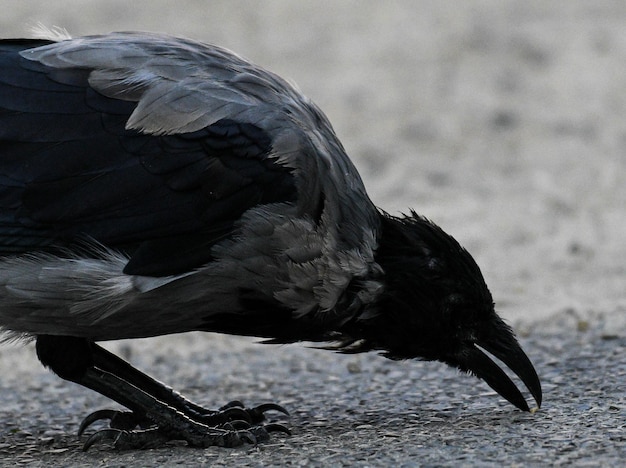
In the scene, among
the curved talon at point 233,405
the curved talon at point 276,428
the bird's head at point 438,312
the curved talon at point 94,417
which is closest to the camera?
the curved talon at point 276,428

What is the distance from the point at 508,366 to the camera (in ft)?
17.2

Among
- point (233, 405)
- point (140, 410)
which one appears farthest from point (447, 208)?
point (140, 410)

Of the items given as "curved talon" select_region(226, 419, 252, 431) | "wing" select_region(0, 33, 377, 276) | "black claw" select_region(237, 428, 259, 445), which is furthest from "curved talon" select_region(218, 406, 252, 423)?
"wing" select_region(0, 33, 377, 276)

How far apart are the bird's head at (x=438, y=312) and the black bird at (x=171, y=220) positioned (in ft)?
0.04

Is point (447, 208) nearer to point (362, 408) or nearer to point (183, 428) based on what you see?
point (362, 408)

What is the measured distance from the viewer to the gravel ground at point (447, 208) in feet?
15.9

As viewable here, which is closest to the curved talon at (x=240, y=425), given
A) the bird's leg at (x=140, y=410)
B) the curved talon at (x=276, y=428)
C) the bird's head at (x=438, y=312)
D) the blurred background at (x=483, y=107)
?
the bird's leg at (x=140, y=410)

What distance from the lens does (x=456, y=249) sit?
527 cm

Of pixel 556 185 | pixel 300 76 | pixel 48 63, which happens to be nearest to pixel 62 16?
pixel 300 76

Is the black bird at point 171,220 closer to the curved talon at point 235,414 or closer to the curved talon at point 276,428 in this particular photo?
the curved talon at point 276,428

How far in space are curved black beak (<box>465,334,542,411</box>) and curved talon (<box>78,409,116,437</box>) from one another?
1509mm

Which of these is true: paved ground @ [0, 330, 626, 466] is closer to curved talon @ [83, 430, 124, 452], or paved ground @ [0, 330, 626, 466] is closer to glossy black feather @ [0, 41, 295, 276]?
Answer: curved talon @ [83, 430, 124, 452]

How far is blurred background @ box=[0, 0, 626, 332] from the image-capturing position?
27.6 ft

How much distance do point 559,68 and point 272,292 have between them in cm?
802
